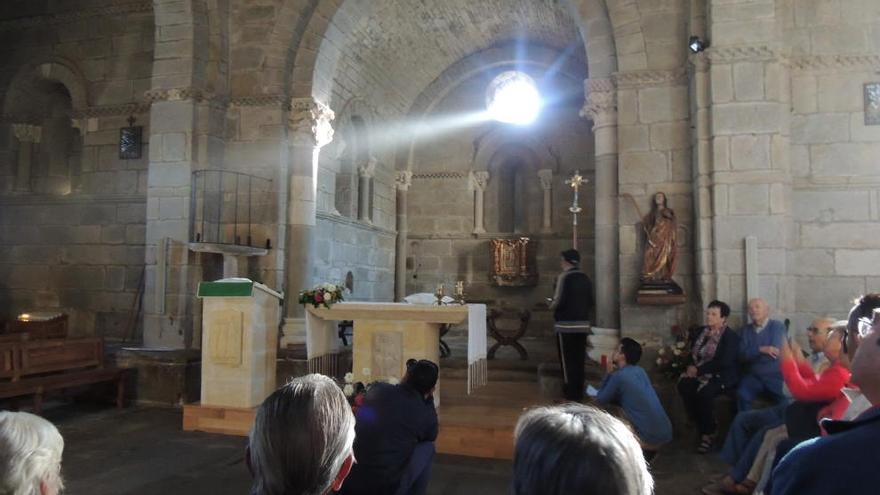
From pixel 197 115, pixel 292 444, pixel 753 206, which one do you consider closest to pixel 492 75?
pixel 197 115

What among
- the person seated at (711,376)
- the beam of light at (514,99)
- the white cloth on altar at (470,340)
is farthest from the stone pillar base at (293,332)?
the beam of light at (514,99)

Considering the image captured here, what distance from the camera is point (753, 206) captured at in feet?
19.4

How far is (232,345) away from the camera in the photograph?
19.1 ft

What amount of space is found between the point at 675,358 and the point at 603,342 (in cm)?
100

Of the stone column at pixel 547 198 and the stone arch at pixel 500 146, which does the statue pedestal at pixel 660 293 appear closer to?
the stone column at pixel 547 198

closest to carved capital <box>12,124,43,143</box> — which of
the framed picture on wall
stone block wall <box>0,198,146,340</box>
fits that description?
stone block wall <box>0,198,146,340</box>

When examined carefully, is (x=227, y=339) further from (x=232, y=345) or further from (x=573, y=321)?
(x=573, y=321)

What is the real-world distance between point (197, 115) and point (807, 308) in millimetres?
7392

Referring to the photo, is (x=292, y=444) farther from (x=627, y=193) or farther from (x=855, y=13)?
(x=855, y=13)

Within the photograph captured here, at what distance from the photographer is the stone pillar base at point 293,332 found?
25.0ft

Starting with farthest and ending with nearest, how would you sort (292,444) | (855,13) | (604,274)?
(604,274)
(855,13)
(292,444)

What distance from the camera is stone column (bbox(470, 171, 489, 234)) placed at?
12352mm

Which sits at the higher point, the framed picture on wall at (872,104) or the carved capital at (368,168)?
the carved capital at (368,168)

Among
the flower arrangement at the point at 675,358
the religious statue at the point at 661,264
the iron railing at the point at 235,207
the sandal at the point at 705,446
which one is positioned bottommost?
the sandal at the point at 705,446
